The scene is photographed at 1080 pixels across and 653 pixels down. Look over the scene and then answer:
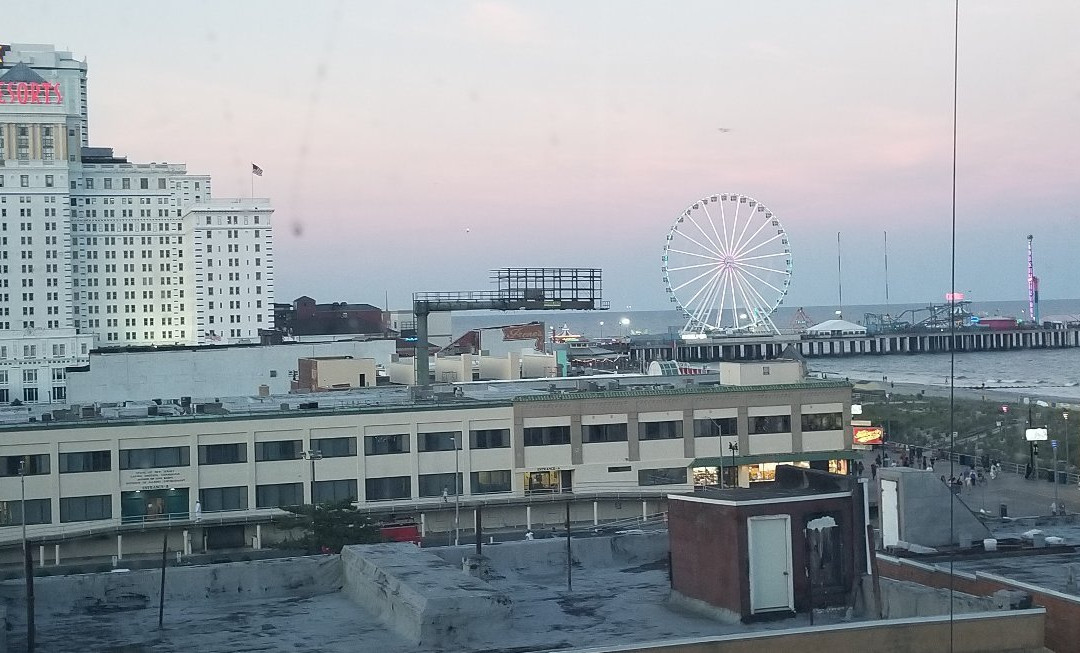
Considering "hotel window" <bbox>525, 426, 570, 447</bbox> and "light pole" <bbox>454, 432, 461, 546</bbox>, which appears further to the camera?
"hotel window" <bbox>525, 426, 570, 447</bbox>

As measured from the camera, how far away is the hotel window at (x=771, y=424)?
4769 centimetres

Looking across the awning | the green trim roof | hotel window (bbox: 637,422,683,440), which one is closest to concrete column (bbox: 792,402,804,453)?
the awning

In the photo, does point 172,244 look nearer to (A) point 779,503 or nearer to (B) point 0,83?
(B) point 0,83

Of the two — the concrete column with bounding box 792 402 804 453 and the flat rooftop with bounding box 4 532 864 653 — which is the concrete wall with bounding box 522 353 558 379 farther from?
the flat rooftop with bounding box 4 532 864 653

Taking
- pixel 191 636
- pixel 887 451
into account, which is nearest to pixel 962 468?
pixel 887 451

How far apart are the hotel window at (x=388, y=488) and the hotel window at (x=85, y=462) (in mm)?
8630

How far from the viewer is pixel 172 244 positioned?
147000mm

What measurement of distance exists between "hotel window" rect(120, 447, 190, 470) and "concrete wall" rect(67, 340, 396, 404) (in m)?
35.6

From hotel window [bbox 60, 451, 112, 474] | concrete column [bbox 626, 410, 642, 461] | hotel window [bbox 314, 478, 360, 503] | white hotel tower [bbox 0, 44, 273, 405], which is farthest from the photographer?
white hotel tower [bbox 0, 44, 273, 405]

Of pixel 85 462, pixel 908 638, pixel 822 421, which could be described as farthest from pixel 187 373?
pixel 908 638

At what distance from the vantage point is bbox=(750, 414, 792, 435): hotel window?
47.7 meters

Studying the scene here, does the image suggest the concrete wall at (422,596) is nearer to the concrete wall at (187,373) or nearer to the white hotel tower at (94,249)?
the concrete wall at (187,373)

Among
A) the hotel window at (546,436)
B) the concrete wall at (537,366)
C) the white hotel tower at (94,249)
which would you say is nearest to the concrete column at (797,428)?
the hotel window at (546,436)

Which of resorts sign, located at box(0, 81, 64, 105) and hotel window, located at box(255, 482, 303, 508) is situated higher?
resorts sign, located at box(0, 81, 64, 105)
